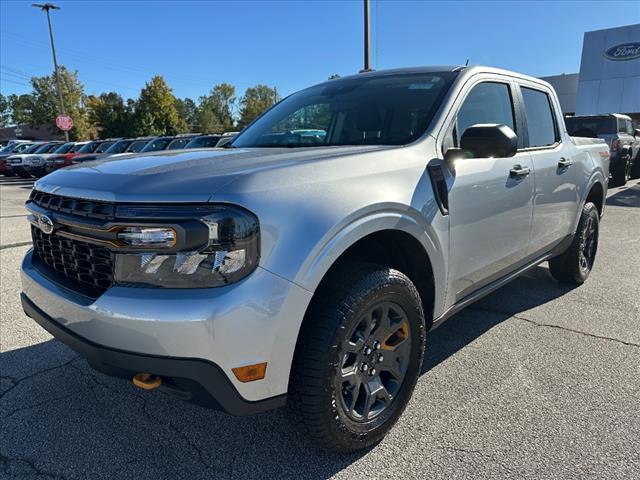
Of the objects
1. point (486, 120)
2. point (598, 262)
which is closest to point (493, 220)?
point (486, 120)

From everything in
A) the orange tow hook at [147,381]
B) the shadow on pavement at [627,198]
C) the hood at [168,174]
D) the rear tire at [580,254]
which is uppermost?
the hood at [168,174]

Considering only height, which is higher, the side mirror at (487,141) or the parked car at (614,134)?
the side mirror at (487,141)

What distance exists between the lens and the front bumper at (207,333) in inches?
65.7

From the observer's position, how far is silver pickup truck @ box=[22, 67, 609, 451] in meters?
1.72

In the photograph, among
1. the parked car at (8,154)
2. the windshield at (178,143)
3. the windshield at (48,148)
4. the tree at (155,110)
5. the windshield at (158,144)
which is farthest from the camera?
the tree at (155,110)

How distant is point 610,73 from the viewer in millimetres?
31312

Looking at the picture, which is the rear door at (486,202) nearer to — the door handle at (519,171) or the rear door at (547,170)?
the door handle at (519,171)

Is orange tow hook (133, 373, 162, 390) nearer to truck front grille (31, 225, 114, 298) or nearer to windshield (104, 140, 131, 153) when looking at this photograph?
truck front grille (31, 225, 114, 298)

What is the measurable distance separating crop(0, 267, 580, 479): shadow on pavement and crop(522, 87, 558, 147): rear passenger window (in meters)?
1.89

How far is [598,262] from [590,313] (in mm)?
1931

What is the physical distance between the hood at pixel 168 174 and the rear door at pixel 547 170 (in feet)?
5.27

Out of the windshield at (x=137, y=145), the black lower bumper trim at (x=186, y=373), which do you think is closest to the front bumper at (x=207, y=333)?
the black lower bumper trim at (x=186, y=373)

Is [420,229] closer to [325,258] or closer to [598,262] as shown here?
[325,258]

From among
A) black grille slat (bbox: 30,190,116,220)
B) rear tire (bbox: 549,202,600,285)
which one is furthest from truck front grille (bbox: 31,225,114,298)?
rear tire (bbox: 549,202,600,285)
